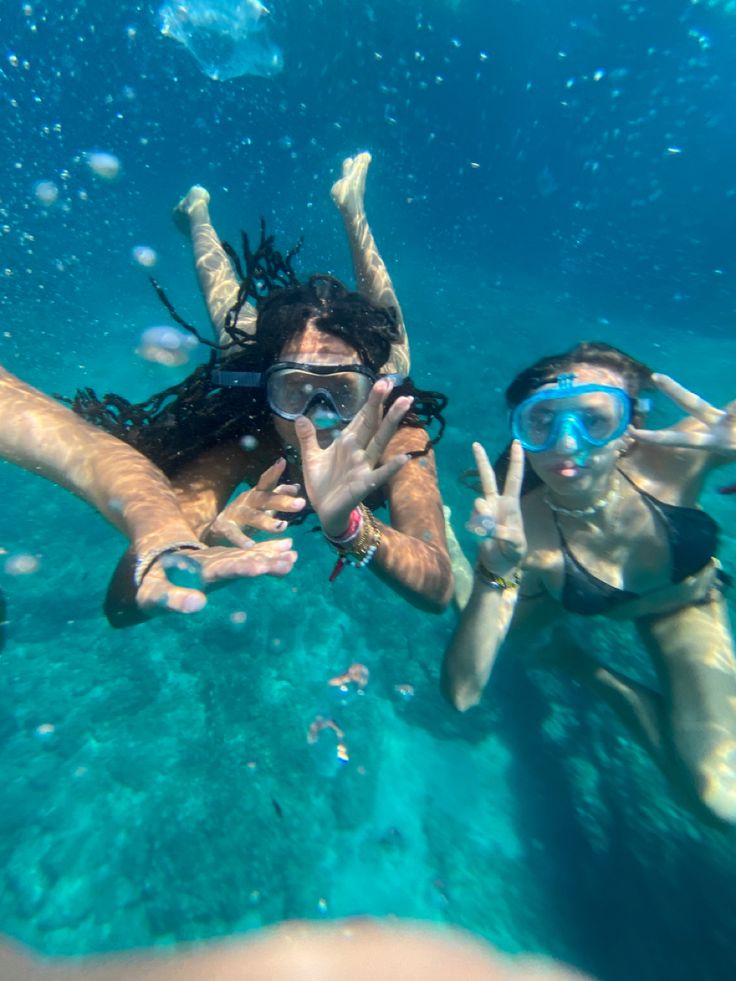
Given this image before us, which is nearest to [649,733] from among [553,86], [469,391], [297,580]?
[297,580]

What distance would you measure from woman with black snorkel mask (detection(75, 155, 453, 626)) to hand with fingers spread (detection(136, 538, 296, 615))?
0.40 m

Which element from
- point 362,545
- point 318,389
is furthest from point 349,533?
point 318,389

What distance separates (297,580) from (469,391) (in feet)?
26.0

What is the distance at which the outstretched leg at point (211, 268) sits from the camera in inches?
238

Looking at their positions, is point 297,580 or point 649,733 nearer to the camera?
point 649,733

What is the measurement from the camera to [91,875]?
4.56m

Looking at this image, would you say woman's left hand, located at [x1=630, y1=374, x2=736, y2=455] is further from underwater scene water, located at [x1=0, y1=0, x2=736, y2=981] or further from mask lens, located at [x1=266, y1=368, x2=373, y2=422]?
underwater scene water, located at [x1=0, y1=0, x2=736, y2=981]

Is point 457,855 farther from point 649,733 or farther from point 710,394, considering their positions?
point 710,394

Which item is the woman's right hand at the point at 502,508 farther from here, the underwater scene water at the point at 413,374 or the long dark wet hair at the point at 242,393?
the underwater scene water at the point at 413,374

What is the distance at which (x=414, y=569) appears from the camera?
136 inches

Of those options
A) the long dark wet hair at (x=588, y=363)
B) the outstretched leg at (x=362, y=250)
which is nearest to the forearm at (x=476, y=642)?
the long dark wet hair at (x=588, y=363)

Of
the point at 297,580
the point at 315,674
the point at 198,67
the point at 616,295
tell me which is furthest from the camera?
the point at 616,295

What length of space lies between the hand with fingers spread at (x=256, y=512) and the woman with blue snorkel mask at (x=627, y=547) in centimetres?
138

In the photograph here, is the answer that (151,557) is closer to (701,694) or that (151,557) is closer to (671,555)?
(671,555)
